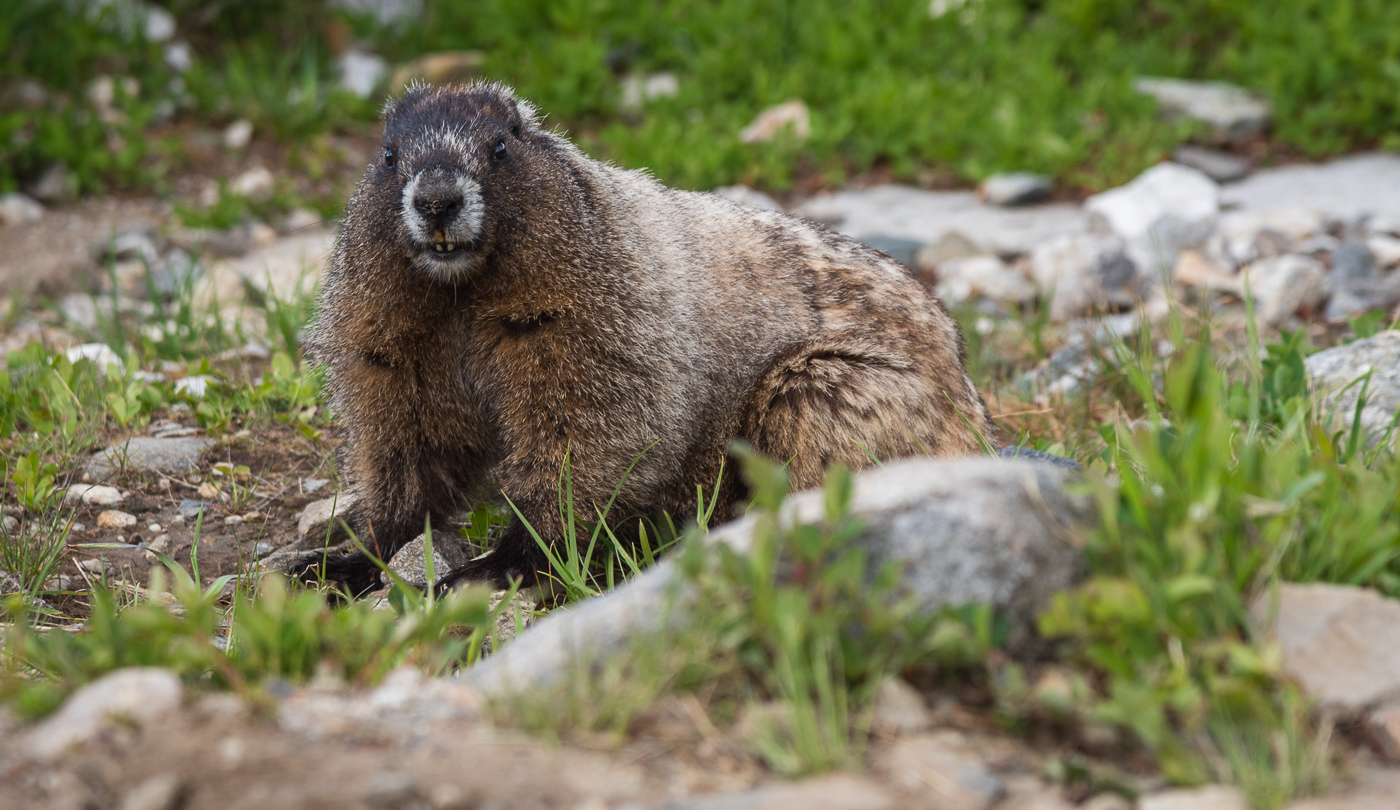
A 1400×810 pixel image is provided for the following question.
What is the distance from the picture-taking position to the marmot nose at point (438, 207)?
3.62 metres

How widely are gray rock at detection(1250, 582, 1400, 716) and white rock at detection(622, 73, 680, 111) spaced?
7.09 metres

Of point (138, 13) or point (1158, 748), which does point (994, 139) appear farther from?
point (1158, 748)

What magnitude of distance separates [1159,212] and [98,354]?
5705 mm

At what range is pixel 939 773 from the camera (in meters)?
2.13

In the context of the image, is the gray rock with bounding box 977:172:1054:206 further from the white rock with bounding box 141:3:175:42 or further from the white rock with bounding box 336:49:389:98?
the white rock with bounding box 141:3:175:42

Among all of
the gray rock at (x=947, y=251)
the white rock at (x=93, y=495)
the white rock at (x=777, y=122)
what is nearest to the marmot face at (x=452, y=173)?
the white rock at (x=93, y=495)

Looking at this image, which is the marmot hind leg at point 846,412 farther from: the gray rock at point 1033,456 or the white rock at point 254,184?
the white rock at point 254,184

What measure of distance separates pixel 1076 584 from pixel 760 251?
235 cm

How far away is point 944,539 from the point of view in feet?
7.91

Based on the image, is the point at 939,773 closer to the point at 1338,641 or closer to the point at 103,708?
the point at 1338,641

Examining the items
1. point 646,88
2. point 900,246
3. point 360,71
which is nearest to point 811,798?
point 900,246

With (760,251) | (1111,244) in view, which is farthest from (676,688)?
(1111,244)

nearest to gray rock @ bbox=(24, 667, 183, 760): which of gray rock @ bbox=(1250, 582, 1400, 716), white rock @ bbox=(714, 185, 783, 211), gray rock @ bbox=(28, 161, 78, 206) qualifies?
gray rock @ bbox=(1250, 582, 1400, 716)

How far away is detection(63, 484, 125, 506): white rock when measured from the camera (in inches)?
175
